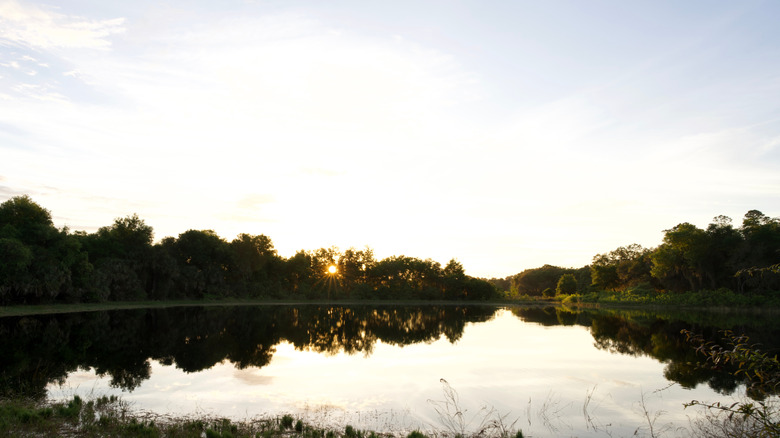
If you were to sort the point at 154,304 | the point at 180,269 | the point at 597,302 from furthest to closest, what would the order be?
the point at 597,302 → the point at 180,269 → the point at 154,304

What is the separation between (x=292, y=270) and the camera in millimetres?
88000

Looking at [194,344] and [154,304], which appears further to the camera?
[154,304]

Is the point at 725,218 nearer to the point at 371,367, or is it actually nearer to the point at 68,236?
the point at 371,367

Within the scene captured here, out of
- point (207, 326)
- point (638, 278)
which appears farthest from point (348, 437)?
point (638, 278)

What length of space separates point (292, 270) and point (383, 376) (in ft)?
240

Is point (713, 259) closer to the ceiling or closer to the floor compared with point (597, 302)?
closer to the ceiling

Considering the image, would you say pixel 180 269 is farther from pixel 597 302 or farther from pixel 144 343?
pixel 597 302

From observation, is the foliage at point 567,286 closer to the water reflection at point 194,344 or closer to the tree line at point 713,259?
the tree line at point 713,259

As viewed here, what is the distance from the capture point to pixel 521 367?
771 inches

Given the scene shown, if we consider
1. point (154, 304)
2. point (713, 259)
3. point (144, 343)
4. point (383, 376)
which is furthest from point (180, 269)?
point (713, 259)

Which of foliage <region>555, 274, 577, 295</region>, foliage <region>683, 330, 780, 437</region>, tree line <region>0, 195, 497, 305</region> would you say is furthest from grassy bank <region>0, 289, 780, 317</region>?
foliage <region>683, 330, 780, 437</region>

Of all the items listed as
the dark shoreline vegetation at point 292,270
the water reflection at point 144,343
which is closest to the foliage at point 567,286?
the dark shoreline vegetation at point 292,270

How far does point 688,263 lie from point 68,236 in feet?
275

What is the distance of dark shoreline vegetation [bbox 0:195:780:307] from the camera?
146ft
